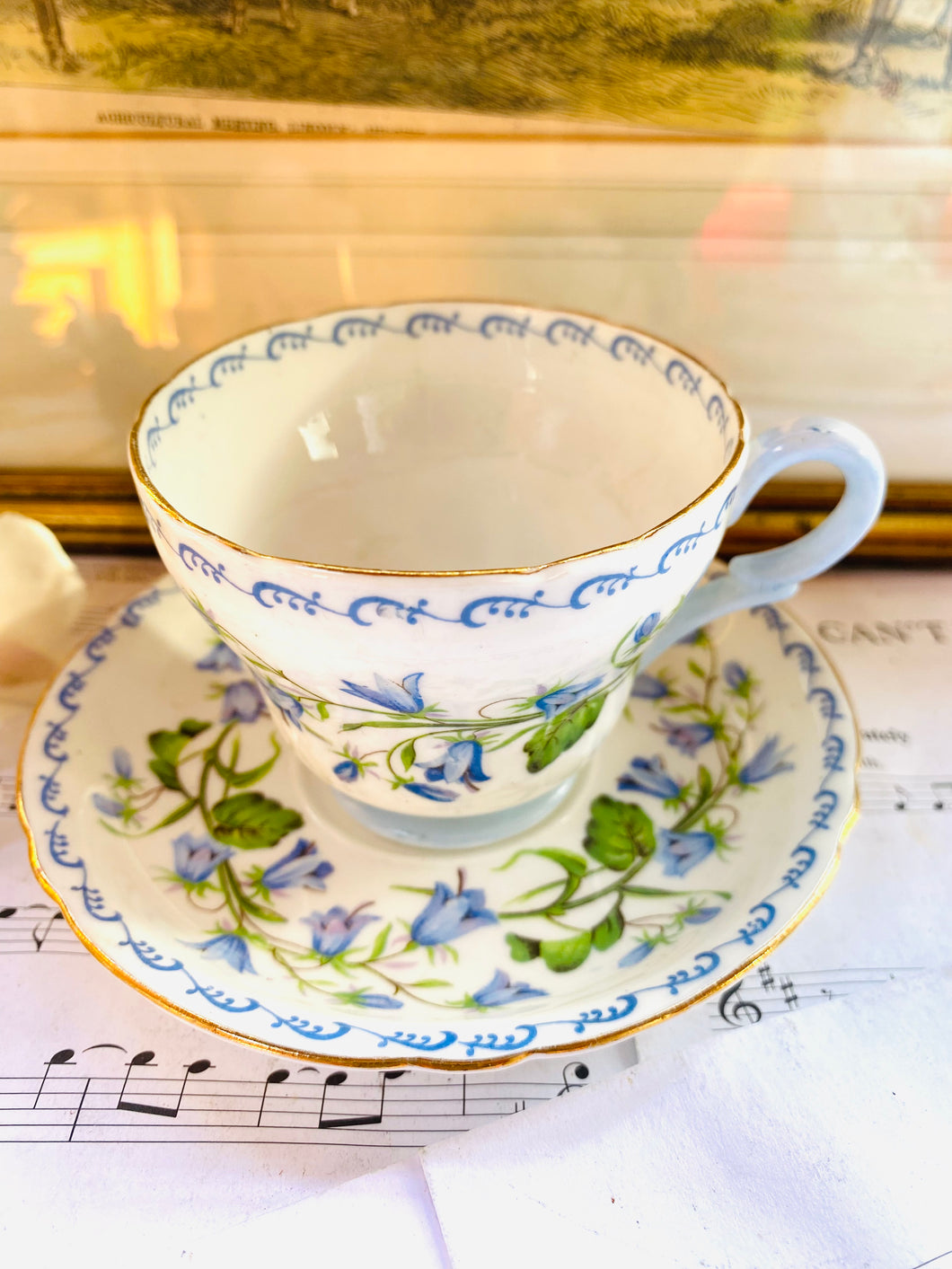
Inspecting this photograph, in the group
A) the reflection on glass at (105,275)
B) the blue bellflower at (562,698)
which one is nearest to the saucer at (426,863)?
the blue bellflower at (562,698)

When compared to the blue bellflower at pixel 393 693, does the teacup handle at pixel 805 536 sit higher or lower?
higher

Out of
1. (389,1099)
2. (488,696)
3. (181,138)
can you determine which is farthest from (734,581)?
(181,138)

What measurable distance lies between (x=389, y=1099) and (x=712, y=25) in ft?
1.93

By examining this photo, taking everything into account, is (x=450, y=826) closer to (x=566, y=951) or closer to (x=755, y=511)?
(x=566, y=951)

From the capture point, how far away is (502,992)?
1.29 feet

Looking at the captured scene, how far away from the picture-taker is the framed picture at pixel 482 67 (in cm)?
50

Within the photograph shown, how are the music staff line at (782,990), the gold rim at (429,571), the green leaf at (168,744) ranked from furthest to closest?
the green leaf at (168,744)
the music staff line at (782,990)
the gold rim at (429,571)

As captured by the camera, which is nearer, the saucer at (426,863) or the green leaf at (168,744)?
the saucer at (426,863)

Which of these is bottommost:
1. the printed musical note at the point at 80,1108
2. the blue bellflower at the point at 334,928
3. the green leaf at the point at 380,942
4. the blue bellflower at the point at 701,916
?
the printed musical note at the point at 80,1108

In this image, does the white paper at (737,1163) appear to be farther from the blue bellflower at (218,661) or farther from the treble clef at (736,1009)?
the blue bellflower at (218,661)

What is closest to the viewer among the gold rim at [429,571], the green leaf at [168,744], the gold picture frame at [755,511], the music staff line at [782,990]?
the gold rim at [429,571]

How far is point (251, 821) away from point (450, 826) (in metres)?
0.11

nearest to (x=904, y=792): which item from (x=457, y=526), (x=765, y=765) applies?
(x=765, y=765)

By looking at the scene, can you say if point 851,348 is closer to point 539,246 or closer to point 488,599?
point 539,246
